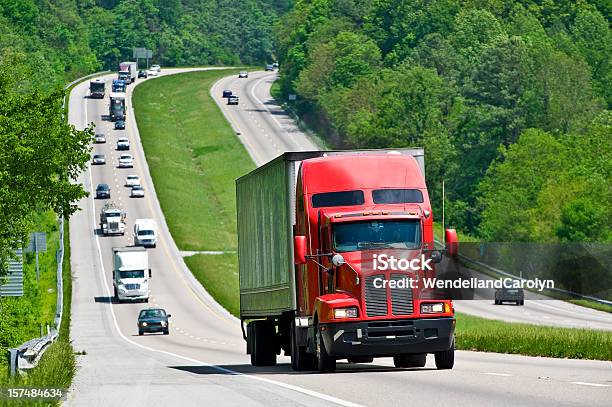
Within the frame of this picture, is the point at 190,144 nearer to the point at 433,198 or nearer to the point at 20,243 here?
the point at 433,198

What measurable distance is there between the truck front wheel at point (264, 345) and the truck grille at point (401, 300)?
8.41m

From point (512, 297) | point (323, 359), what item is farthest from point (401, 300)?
point (512, 297)

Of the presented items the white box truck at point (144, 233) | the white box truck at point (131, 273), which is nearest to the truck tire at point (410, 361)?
the white box truck at point (131, 273)

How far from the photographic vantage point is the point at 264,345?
126 feet

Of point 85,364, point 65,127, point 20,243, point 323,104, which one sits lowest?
point 85,364

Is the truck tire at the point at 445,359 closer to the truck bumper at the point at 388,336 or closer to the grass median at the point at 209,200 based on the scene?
the truck bumper at the point at 388,336

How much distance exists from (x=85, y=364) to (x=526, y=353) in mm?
13404

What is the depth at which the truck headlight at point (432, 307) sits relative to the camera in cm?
3027

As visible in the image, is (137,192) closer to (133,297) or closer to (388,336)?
(133,297)

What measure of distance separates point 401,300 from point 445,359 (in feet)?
5.91

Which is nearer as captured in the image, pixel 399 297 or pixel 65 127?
pixel 399 297

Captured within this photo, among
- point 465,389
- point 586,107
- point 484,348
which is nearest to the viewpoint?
point 465,389

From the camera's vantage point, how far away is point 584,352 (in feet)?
113

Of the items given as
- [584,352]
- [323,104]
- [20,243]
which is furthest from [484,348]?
[323,104]
